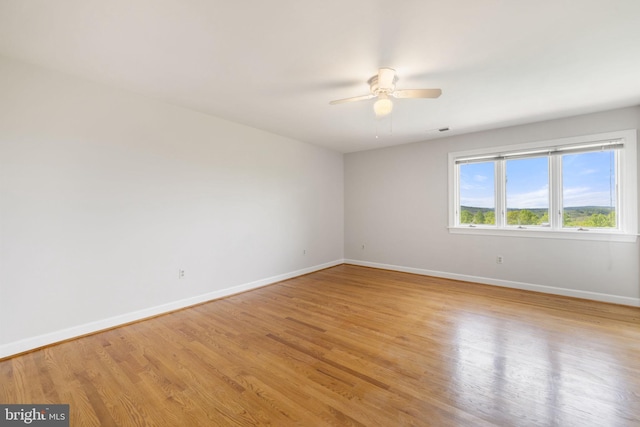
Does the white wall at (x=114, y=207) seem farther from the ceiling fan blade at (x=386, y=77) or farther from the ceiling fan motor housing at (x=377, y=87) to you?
the ceiling fan blade at (x=386, y=77)

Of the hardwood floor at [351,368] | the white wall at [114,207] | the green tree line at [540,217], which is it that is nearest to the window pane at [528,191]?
the green tree line at [540,217]

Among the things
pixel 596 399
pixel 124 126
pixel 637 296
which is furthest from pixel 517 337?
pixel 124 126

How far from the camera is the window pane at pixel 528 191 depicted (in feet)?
12.9

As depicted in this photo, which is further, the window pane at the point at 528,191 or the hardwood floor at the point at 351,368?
the window pane at the point at 528,191

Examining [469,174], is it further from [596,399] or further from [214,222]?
[214,222]

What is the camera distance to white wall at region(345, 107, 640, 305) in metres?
3.46

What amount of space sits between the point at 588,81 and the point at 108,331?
216 inches

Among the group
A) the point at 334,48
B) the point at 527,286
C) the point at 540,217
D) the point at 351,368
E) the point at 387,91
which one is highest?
the point at 334,48

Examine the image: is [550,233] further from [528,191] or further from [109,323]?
[109,323]

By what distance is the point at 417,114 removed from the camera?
3559 millimetres

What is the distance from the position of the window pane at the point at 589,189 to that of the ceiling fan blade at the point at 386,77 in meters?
3.17

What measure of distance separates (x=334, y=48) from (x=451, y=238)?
12.6ft

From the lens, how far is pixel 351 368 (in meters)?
2.06

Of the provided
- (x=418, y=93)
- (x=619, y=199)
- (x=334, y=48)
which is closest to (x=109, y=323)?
(x=334, y=48)
